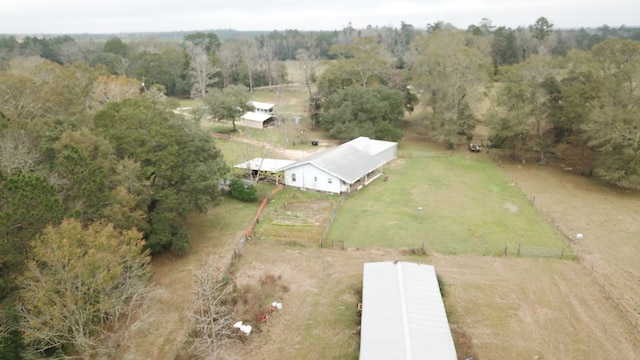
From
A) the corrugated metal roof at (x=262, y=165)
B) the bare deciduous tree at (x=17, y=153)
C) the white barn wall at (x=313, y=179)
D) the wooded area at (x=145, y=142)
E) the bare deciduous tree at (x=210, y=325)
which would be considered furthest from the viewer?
the corrugated metal roof at (x=262, y=165)

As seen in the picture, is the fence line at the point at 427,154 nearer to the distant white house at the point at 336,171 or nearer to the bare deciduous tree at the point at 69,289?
the distant white house at the point at 336,171

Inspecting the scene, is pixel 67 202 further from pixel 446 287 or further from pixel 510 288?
pixel 510 288

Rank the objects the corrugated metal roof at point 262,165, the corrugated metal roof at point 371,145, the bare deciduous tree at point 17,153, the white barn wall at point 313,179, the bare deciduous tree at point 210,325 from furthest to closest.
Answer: the corrugated metal roof at point 371,145 → the corrugated metal roof at point 262,165 → the white barn wall at point 313,179 → the bare deciduous tree at point 17,153 → the bare deciduous tree at point 210,325

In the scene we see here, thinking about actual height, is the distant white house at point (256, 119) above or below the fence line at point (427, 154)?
above

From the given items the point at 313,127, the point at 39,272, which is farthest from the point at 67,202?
the point at 313,127

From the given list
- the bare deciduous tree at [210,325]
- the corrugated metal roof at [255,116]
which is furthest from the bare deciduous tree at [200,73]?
the bare deciduous tree at [210,325]

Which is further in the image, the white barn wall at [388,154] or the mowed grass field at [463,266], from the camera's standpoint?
the white barn wall at [388,154]
